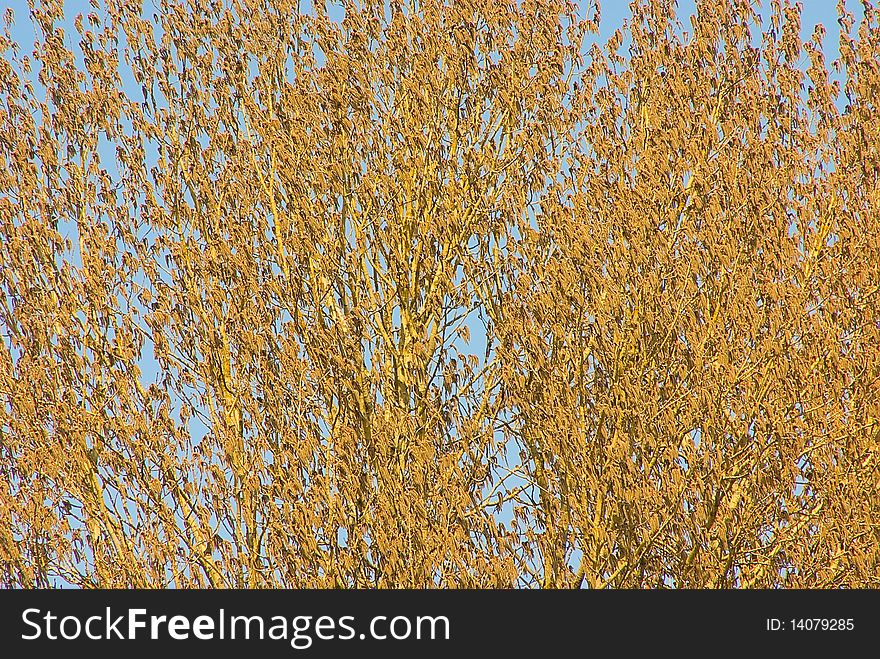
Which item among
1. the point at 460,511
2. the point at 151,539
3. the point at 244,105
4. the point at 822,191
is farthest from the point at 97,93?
the point at 822,191

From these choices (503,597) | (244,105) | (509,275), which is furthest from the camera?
(244,105)

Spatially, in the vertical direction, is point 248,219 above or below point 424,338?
above

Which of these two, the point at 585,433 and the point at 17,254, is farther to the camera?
the point at 17,254

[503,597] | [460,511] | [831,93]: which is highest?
[831,93]

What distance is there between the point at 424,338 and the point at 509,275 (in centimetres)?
70

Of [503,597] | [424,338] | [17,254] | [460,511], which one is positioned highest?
[17,254]

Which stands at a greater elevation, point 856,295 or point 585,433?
point 856,295

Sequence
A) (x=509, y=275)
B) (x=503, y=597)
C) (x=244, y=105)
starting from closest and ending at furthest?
(x=503, y=597) → (x=509, y=275) → (x=244, y=105)

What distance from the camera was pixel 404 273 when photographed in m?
8.38

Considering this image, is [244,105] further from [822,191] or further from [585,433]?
[822,191]

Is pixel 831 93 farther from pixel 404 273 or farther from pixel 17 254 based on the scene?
pixel 17 254

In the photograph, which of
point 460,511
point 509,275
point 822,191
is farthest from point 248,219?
point 822,191

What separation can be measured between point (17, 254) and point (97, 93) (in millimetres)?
1273

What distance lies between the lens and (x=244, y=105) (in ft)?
28.4
